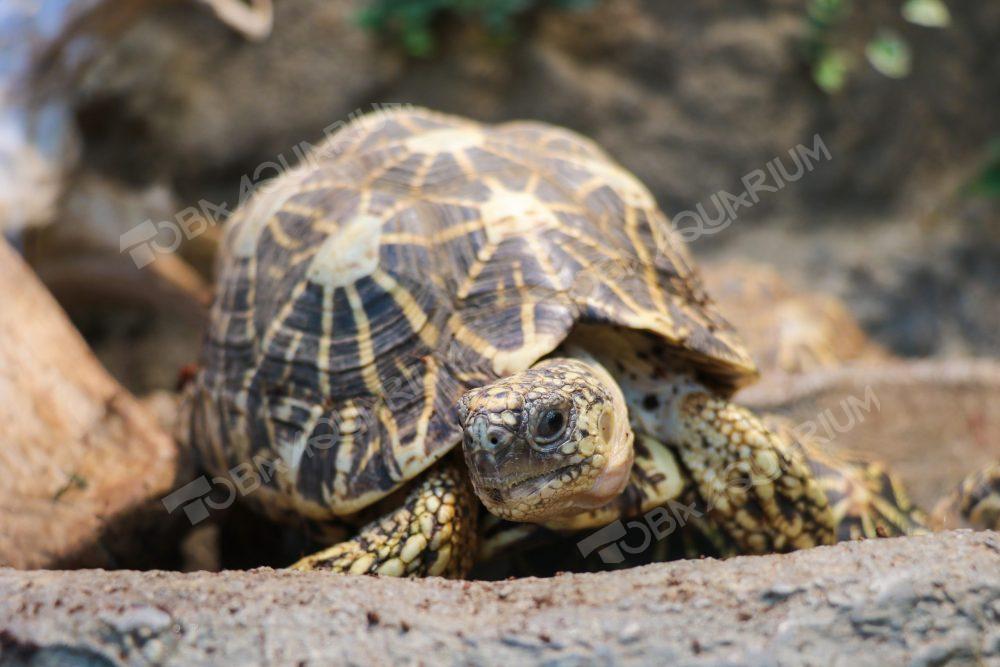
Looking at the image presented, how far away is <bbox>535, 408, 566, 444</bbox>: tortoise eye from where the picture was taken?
231cm

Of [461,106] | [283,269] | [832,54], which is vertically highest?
[283,269]

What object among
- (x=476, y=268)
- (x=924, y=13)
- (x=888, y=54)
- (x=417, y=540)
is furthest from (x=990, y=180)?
(x=417, y=540)

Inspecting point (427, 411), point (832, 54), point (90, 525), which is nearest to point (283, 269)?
point (427, 411)

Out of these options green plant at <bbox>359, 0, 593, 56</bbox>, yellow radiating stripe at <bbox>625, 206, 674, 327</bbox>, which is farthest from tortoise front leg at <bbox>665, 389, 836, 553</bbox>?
green plant at <bbox>359, 0, 593, 56</bbox>

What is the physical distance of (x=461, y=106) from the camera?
7.20m

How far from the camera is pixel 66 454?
3.39 metres

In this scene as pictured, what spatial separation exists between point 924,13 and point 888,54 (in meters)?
0.43

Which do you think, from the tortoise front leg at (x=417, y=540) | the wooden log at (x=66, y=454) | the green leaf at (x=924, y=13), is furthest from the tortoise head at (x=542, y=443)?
the green leaf at (x=924, y=13)

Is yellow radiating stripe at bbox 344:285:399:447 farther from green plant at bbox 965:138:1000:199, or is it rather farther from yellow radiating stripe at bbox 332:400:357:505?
green plant at bbox 965:138:1000:199

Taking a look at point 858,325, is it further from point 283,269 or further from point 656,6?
point 283,269

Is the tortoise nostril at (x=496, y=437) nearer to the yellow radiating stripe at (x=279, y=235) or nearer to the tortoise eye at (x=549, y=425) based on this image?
the tortoise eye at (x=549, y=425)

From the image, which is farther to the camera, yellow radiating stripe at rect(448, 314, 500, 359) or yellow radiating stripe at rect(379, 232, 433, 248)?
yellow radiating stripe at rect(379, 232, 433, 248)

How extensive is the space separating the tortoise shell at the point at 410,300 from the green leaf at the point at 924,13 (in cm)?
518

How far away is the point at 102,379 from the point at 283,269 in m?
1.15
